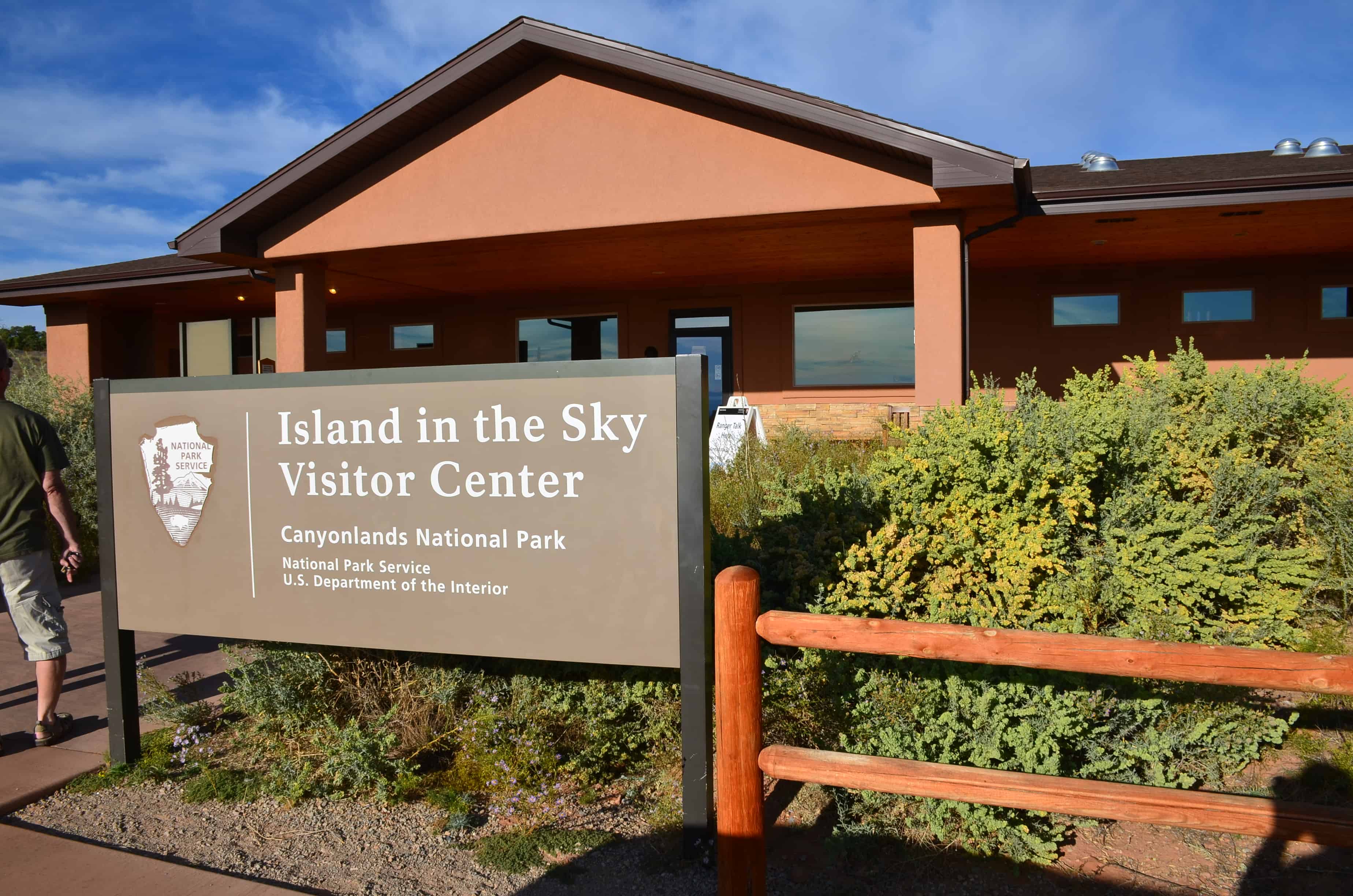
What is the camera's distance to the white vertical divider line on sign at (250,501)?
3859 millimetres

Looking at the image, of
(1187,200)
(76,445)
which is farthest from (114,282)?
(1187,200)

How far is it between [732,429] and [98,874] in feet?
31.8

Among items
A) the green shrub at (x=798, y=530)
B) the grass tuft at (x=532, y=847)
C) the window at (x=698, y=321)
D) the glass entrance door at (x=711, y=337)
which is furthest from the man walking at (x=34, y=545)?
the window at (x=698, y=321)

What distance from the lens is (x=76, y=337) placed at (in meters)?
16.7

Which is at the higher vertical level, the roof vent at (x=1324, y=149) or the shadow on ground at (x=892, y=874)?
the roof vent at (x=1324, y=149)

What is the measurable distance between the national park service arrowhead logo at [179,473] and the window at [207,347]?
53.4ft

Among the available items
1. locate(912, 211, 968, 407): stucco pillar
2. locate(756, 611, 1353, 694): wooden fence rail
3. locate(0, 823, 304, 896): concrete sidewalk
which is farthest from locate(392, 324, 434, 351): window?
locate(756, 611, 1353, 694): wooden fence rail

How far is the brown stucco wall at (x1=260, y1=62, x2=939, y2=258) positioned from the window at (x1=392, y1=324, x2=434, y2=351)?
6.61 metres

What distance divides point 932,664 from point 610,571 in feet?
4.83

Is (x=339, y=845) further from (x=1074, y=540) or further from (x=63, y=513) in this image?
(x=1074, y=540)

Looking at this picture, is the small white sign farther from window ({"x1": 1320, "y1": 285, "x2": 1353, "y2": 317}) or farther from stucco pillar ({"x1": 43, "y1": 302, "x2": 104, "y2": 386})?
stucco pillar ({"x1": 43, "y1": 302, "x2": 104, "y2": 386})

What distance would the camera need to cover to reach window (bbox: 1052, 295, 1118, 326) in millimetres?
13672

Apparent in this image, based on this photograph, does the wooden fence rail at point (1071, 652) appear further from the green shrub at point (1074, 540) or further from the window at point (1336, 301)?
the window at point (1336, 301)

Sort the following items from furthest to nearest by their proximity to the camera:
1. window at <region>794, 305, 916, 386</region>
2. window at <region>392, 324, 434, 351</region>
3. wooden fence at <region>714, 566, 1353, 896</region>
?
window at <region>392, 324, 434, 351</region> < window at <region>794, 305, 916, 386</region> < wooden fence at <region>714, 566, 1353, 896</region>
